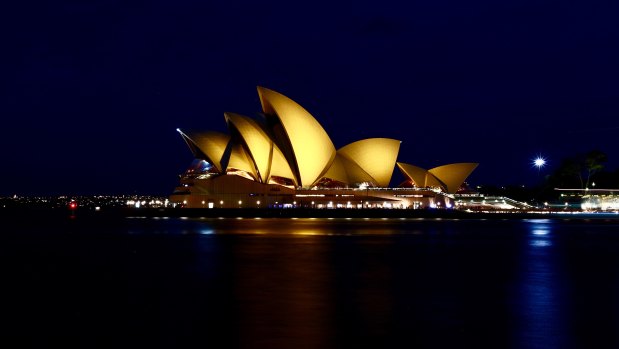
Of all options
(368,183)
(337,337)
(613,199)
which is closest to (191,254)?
(337,337)

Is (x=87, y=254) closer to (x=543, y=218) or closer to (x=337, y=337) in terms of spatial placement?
(x=337, y=337)

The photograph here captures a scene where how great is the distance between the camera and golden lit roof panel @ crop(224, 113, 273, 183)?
6581 centimetres

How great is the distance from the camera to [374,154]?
7606cm

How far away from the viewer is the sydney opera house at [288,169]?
2586 inches

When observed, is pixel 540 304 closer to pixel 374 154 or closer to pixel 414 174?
pixel 374 154

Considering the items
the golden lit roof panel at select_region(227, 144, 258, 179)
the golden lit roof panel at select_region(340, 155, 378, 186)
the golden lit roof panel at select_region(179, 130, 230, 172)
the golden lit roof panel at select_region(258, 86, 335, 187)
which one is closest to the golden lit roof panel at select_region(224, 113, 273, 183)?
the golden lit roof panel at select_region(258, 86, 335, 187)

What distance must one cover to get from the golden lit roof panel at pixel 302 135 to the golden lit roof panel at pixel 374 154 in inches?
221

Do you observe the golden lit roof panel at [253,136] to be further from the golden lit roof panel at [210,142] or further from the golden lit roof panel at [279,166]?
the golden lit roof panel at [210,142]

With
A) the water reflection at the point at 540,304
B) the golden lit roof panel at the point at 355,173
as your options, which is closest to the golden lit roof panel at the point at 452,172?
the golden lit roof panel at the point at 355,173

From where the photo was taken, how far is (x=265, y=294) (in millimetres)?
17203

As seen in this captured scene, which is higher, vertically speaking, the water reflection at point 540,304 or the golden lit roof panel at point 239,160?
the golden lit roof panel at point 239,160

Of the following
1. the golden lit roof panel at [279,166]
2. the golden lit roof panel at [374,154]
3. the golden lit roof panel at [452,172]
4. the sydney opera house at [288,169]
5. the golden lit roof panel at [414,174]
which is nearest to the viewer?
the sydney opera house at [288,169]

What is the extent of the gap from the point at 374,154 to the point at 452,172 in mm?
13388

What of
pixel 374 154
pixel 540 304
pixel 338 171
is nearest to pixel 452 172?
pixel 374 154
